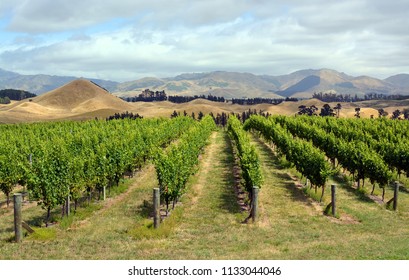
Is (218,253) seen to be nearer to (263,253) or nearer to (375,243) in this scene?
(263,253)

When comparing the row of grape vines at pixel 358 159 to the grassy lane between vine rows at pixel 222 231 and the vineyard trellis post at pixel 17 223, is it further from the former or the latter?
the vineyard trellis post at pixel 17 223

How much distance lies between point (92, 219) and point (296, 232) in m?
11.0

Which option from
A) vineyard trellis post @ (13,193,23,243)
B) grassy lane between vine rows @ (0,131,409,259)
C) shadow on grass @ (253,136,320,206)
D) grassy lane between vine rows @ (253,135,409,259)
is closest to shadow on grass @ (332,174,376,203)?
grassy lane between vine rows @ (253,135,409,259)

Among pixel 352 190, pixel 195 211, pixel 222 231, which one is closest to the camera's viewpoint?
pixel 222 231

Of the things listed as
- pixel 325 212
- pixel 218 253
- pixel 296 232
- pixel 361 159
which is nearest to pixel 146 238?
pixel 218 253

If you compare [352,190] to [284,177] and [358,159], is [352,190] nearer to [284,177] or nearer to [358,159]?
[358,159]

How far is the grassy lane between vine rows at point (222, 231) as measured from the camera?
16.1 m

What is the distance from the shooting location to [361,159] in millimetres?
30484

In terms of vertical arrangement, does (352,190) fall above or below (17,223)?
below

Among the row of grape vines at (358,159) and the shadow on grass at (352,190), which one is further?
the shadow on grass at (352,190)

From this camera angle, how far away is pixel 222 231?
1966 cm

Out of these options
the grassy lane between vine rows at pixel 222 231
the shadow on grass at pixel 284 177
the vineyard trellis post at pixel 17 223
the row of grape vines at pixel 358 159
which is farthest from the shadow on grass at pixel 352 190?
the vineyard trellis post at pixel 17 223

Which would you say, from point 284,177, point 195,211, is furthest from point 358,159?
point 195,211

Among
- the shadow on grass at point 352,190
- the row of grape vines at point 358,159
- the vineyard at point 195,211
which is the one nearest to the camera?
the vineyard at point 195,211
